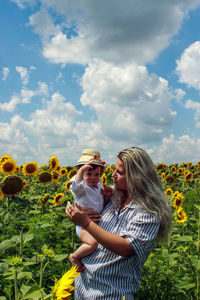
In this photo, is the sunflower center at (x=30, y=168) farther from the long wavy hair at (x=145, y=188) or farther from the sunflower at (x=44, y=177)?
the long wavy hair at (x=145, y=188)

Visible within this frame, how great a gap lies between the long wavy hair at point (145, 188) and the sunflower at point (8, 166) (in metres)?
3.62

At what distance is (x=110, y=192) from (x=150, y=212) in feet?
1.94

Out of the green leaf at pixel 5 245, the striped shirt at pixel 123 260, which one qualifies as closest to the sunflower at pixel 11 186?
the green leaf at pixel 5 245

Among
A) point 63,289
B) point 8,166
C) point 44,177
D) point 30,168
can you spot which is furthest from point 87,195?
point 30,168

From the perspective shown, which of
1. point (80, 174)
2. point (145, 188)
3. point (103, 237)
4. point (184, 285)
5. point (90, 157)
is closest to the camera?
point (103, 237)

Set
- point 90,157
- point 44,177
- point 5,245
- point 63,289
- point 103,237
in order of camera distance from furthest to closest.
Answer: point 44,177 < point 90,157 < point 5,245 < point 103,237 < point 63,289

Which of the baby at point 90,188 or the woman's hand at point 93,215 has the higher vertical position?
the baby at point 90,188

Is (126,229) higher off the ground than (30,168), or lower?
lower

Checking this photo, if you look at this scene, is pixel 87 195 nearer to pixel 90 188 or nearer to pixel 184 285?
pixel 90 188

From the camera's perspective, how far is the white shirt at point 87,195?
2434 mm

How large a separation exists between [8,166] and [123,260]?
3830mm

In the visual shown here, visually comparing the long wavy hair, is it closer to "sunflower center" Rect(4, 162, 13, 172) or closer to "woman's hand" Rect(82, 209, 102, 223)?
"woman's hand" Rect(82, 209, 102, 223)

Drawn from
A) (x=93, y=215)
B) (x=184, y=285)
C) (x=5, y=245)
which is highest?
(x=93, y=215)

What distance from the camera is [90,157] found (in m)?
2.71
